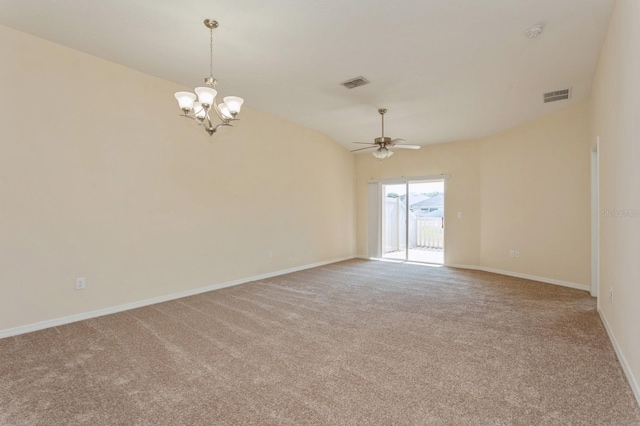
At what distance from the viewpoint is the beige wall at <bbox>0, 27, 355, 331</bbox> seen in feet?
10.5

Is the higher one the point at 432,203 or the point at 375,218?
the point at 432,203

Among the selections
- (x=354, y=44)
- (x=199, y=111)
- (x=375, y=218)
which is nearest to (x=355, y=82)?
(x=354, y=44)

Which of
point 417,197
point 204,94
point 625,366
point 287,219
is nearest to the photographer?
point 625,366

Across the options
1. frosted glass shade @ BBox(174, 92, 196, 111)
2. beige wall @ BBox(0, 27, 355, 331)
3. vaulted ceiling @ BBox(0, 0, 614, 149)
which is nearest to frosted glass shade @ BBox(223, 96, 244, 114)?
frosted glass shade @ BBox(174, 92, 196, 111)

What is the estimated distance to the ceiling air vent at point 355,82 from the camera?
420 cm

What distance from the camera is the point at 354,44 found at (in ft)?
11.0

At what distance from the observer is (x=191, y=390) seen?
2.14 m

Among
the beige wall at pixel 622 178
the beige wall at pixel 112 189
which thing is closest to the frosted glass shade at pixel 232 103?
the beige wall at pixel 112 189

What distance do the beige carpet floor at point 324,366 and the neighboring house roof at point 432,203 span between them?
338 cm

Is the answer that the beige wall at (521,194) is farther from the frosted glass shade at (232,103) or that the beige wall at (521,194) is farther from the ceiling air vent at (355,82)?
the frosted glass shade at (232,103)

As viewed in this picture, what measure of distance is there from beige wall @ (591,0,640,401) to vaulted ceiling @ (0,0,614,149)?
0.44 meters

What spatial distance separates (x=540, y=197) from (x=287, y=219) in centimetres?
451

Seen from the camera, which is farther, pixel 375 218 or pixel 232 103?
pixel 375 218

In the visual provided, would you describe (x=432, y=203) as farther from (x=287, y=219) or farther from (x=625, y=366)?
(x=625, y=366)
